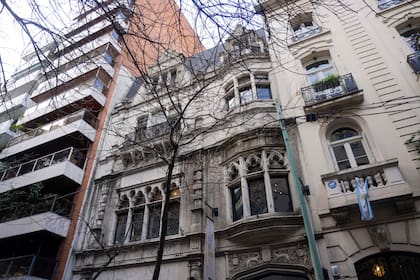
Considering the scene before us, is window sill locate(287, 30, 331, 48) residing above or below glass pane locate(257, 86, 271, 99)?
above

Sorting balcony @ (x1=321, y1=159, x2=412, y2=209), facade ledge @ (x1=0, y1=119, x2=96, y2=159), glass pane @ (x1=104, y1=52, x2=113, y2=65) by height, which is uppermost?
glass pane @ (x1=104, y1=52, x2=113, y2=65)

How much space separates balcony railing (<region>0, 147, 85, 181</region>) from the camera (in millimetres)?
15666

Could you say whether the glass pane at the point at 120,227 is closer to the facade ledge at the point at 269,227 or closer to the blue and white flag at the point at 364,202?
the facade ledge at the point at 269,227

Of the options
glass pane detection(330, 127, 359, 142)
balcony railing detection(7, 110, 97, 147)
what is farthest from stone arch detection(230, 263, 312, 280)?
balcony railing detection(7, 110, 97, 147)

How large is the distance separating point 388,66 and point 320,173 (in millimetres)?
5113

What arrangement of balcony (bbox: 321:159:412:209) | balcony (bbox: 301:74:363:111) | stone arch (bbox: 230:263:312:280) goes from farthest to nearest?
balcony (bbox: 301:74:363:111) < stone arch (bbox: 230:263:312:280) < balcony (bbox: 321:159:412:209)

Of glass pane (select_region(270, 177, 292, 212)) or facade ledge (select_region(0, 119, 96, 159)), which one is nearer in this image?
glass pane (select_region(270, 177, 292, 212))

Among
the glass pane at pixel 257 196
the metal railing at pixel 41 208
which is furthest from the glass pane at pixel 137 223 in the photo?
the glass pane at pixel 257 196

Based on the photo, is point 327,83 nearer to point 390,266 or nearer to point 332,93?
point 332,93

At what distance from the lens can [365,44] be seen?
37.7 feet

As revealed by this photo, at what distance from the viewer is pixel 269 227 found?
8.91 m

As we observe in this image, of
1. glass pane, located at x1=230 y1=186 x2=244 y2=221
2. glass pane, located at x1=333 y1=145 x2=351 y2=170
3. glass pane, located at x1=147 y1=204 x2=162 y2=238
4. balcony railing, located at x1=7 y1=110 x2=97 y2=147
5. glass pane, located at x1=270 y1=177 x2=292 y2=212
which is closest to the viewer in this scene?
glass pane, located at x1=333 y1=145 x2=351 y2=170

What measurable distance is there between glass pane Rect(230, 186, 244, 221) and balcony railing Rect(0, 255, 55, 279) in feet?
29.5

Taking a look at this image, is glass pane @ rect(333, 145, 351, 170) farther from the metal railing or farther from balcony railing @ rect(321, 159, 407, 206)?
the metal railing
